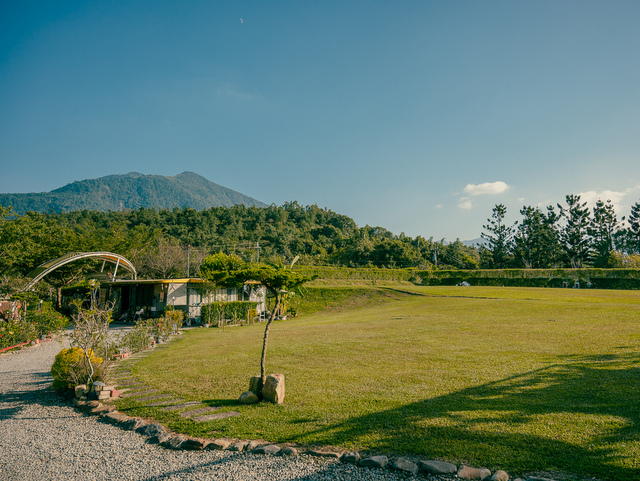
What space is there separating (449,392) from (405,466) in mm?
2738

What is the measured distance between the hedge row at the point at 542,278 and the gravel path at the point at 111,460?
4371cm

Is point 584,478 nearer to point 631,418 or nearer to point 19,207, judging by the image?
point 631,418

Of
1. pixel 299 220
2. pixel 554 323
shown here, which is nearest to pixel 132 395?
pixel 554 323

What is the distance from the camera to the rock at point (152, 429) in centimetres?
490

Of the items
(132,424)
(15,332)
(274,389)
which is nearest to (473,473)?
(274,389)

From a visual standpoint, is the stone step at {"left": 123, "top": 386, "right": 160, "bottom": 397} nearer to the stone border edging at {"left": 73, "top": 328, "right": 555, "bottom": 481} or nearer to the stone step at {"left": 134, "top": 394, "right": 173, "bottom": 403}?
the stone step at {"left": 134, "top": 394, "right": 173, "bottom": 403}

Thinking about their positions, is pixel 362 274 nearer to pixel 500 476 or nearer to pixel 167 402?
pixel 167 402

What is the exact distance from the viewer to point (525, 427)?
14.9 feet

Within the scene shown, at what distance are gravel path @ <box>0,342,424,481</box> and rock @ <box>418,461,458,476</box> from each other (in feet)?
0.64

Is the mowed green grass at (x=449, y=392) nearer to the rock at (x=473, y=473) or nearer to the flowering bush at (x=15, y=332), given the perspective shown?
the rock at (x=473, y=473)

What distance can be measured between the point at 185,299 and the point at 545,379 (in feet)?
66.4

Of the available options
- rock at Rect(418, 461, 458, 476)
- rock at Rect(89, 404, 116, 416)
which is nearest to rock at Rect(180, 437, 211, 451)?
rock at Rect(89, 404, 116, 416)

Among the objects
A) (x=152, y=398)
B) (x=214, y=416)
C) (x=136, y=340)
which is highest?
(x=214, y=416)

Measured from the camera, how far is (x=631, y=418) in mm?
4672
